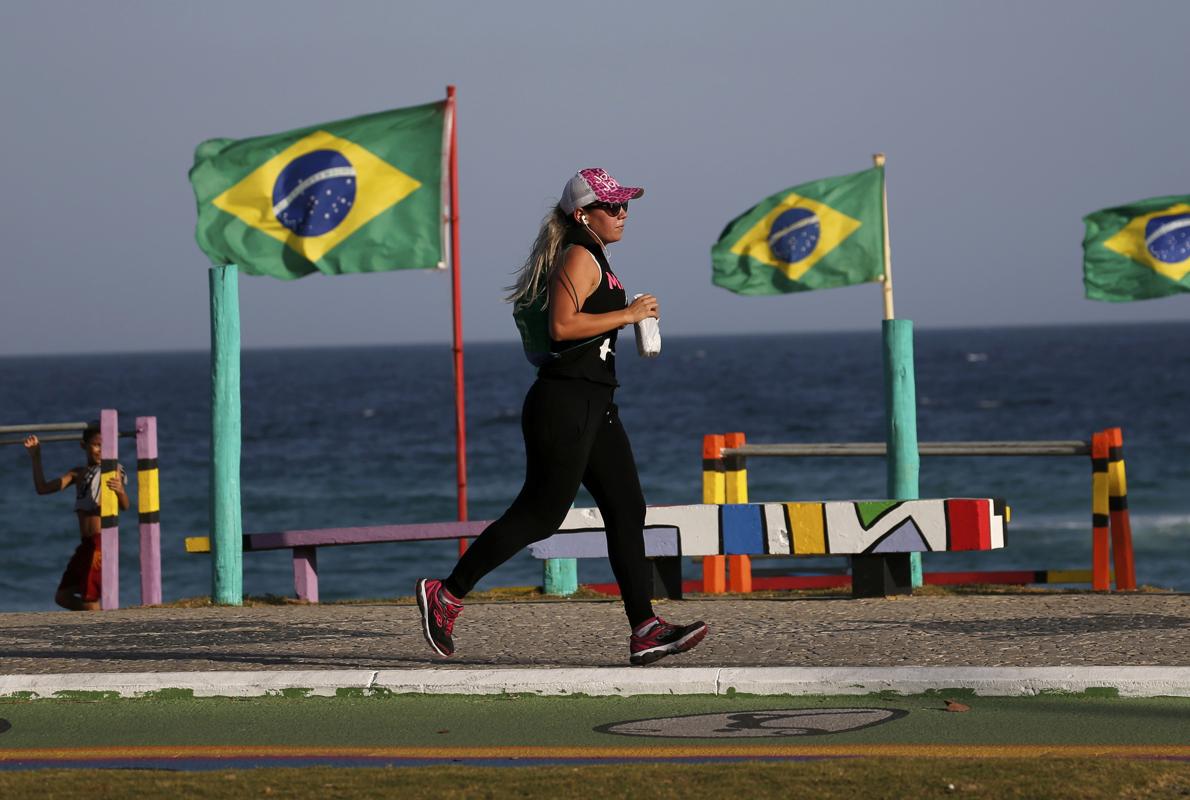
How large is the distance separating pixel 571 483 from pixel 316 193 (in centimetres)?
572

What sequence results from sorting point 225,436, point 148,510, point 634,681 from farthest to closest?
point 148,510 → point 225,436 → point 634,681

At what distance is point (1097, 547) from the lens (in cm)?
1165

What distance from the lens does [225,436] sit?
34.8ft

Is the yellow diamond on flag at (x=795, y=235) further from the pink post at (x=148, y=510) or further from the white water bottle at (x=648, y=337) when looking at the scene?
the white water bottle at (x=648, y=337)

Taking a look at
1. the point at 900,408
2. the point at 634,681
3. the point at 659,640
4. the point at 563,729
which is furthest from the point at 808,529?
the point at 563,729

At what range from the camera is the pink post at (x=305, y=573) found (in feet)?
36.6

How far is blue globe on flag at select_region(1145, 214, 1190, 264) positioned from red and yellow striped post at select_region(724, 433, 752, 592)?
4989 millimetres

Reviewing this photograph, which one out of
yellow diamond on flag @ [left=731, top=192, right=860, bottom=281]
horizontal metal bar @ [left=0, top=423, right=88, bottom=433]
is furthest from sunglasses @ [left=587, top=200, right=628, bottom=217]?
yellow diamond on flag @ [left=731, top=192, right=860, bottom=281]

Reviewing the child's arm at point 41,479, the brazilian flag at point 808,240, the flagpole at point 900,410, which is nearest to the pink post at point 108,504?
the child's arm at point 41,479

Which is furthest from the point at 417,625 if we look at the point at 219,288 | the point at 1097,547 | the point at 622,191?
the point at 1097,547

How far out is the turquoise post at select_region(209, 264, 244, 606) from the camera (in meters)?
10.5

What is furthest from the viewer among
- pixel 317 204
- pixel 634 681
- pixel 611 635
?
pixel 317 204

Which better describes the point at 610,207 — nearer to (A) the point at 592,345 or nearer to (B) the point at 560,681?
(A) the point at 592,345

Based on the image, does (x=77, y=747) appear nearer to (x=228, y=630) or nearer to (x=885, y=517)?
(x=228, y=630)
